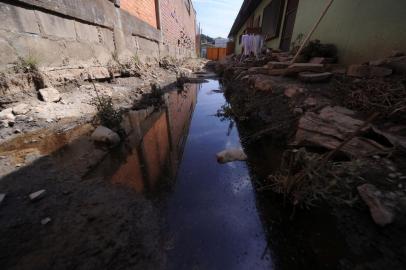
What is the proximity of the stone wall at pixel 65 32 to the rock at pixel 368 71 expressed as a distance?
475 centimetres

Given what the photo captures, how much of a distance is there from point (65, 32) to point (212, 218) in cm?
427

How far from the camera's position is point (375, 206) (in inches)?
43.9

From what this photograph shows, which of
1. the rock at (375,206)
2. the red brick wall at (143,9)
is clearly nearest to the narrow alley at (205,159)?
the rock at (375,206)

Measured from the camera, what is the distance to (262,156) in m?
2.16

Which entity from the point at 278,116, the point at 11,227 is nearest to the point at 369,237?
the point at 278,116

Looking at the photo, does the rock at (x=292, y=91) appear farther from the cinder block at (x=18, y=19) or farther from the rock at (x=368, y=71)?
the cinder block at (x=18, y=19)

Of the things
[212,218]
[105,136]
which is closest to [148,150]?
[105,136]

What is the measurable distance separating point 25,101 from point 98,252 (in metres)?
2.82

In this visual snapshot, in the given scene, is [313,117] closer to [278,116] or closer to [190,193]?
[278,116]

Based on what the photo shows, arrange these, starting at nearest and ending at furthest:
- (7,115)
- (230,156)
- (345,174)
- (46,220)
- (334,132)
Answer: (46,220)
(345,174)
(334,132)
(230,156)
(7,115)

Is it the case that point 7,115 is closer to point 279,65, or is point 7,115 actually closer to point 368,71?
point 279,65

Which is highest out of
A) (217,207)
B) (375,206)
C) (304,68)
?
(304,68)

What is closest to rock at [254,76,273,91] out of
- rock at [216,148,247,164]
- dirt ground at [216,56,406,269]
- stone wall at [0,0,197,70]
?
dirt ground at [216,56,406,269]

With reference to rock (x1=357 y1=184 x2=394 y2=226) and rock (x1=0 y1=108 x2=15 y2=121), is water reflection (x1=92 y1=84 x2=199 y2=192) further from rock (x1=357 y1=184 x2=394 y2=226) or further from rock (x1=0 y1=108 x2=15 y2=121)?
rock (x1=357 y1=184 x2=394 y2=226)
